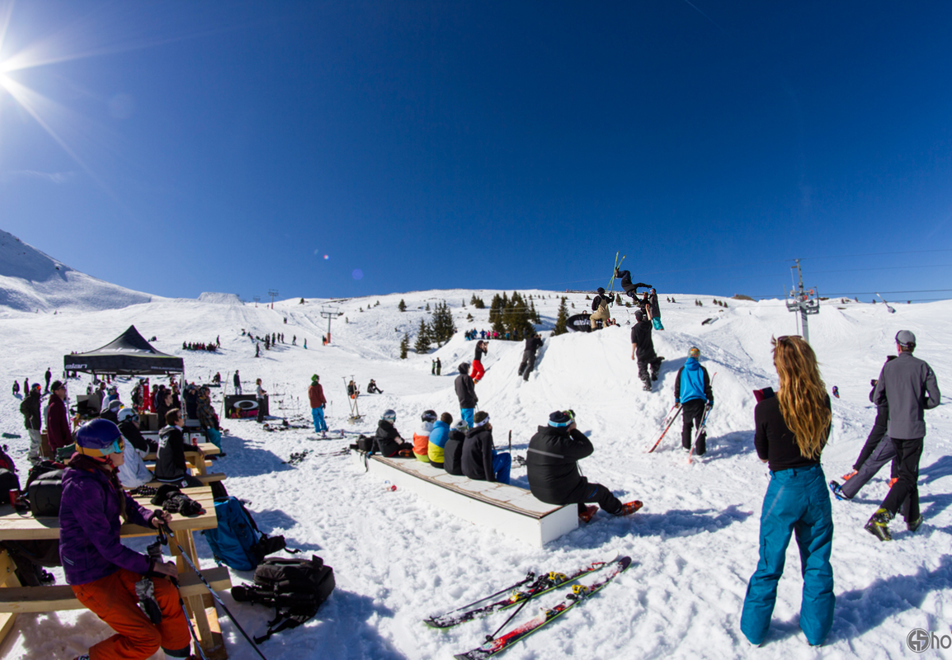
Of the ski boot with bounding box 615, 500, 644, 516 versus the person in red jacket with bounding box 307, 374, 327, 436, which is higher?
the person in red jacket with bounding box 307, 374, 327, 436

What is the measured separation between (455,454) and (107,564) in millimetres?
4239

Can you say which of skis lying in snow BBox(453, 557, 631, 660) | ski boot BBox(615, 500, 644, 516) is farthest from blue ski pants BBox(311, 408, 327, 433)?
skis lying in snow BBox(453, 557, 631, 660)

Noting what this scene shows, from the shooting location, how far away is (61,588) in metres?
2.96

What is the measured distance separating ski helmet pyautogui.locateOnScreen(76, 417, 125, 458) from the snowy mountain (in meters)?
109

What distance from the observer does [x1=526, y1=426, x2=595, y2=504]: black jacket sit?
4906 mm

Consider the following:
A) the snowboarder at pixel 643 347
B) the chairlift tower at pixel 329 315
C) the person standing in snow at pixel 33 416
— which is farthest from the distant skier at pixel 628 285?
the chairlift tower at pixel 329 315

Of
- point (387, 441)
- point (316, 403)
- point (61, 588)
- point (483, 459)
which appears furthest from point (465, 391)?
point (61, 588)

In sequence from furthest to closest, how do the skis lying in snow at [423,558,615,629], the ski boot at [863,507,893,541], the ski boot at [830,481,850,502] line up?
the ski boot at [830,481,850,502]
the ski boot at [863,507,893,541]
the skis lying in snow at [423,558,615,629]

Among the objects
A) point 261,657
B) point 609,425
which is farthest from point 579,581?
point 609,425

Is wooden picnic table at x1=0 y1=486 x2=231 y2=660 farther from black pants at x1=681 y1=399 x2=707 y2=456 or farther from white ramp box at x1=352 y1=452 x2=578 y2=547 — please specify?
black pants at x1=681 y1=399 x2=707 y2=456

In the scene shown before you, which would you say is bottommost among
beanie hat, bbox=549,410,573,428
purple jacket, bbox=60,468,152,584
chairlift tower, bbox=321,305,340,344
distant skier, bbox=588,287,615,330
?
purple jacket, bbox=60,468,152,584

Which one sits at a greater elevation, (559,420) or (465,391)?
(559,420)

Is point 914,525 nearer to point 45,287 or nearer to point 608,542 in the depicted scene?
point 608,542

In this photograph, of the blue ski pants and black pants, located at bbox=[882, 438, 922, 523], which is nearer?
black pants, located at bbox=[882, 438, 922, 523]
